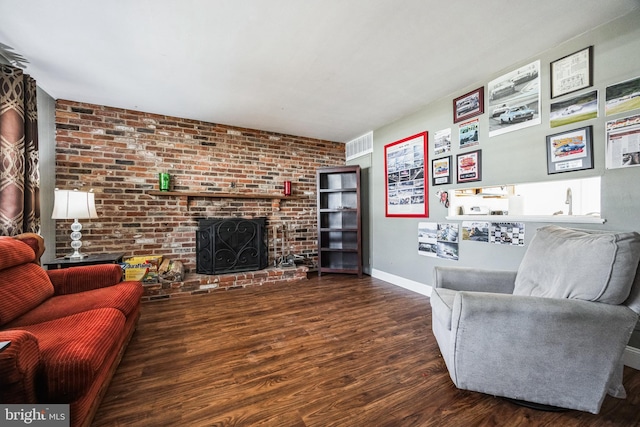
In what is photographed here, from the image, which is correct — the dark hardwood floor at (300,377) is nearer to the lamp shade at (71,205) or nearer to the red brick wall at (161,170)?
the lamp shade at (71,205)

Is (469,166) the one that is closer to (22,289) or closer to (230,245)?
(230,245)

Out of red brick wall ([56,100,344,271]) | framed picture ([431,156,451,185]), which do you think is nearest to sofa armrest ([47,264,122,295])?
red brick wall ([56,100,344,271])

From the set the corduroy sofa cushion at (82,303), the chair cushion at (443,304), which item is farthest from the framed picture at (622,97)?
the corduroy sofa cushion at (82,303)

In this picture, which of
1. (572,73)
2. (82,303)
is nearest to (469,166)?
(572,73)

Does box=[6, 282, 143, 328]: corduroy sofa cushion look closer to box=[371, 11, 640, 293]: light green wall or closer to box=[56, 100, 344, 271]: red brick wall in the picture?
box=[56, 100, 344, 271]: red brick wall

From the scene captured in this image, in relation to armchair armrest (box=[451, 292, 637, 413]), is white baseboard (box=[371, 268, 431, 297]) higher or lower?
lower

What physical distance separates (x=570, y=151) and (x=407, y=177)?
5.50 ft

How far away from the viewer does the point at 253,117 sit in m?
3.54

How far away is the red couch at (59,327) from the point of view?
0.92 metres

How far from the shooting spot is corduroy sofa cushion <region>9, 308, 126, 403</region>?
0.98 metres

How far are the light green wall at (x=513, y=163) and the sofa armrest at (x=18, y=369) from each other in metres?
3.19

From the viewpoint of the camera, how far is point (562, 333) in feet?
3.99

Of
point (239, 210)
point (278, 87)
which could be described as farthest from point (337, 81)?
point (239, 210)

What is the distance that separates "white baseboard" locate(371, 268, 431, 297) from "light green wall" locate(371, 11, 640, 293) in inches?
0.5
